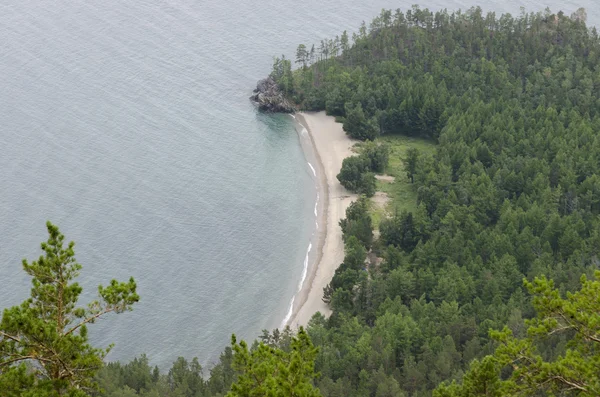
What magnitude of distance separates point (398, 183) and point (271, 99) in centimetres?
2678

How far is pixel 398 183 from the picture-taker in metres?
102

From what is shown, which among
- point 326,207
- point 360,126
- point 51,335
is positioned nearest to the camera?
point 51,335

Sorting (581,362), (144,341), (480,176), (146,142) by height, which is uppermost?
(581,362)

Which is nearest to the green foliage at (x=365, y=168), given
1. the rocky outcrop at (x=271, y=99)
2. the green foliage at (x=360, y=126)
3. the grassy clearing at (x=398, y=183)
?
the grassy clearing at (x=398, y=183)

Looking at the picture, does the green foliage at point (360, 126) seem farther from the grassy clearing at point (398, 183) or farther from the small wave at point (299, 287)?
the small wave at point (299, 287)

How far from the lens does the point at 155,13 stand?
151m

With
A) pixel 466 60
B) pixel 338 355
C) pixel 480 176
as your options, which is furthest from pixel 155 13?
pixel 338 355

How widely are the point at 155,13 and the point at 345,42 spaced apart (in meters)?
38.9

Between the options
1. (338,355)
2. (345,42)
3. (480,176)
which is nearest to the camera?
(338,355)

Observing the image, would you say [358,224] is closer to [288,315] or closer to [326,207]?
[326,207]

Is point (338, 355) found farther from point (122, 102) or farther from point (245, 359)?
point (122, 102)

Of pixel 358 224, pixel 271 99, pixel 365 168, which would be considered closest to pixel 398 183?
pixel 365 168

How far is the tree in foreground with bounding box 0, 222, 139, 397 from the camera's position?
2969cm

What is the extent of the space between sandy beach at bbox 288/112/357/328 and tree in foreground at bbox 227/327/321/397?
45091mm
